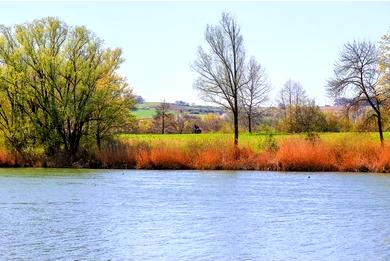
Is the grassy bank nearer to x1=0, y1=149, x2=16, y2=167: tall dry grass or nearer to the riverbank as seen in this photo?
the riverbank

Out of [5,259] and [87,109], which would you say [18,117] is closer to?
[87,109]

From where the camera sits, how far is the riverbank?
3797 centimetres

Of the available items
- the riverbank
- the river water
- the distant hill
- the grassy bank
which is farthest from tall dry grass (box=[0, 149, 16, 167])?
the distant hill

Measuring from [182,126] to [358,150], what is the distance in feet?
165

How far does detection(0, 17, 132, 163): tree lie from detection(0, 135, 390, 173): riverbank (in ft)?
8.38

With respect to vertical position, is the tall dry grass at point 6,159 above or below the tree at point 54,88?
below

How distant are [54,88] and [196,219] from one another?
1218 inches

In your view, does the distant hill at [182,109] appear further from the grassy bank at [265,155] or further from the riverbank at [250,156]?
the grassy bank at [265,155]

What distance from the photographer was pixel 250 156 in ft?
133

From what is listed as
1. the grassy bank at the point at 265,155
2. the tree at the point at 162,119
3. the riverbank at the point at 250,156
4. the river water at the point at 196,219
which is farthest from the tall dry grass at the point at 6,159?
the tree at the point at 162,119

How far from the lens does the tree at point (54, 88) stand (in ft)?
153

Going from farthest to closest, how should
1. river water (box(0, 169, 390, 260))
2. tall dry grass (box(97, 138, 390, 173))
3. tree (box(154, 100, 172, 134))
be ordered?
1. tree (box(154, 100, 172, 134))
2. tall dry grass (box(97, 138, 390, 173))
3. river water (box(0, 169, 390, 260))

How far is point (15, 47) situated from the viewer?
47.7 metres

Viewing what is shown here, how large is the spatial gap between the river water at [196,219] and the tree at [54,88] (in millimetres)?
14795
